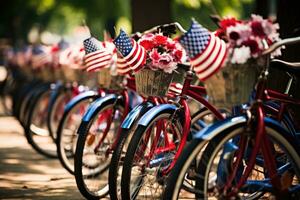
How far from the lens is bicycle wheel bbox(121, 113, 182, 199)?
5.47 meters

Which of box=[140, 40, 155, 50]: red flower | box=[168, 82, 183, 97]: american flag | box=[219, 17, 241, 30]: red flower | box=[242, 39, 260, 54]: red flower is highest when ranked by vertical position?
box=[219, 17, 241, 30]: red flower

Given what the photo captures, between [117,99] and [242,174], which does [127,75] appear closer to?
[117,99]

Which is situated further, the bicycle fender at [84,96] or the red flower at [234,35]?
the bicycle fender at [84,96]

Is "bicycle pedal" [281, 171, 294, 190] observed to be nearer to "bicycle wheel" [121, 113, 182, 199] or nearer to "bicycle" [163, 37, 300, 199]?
"bicycle" [163, 37, 300, 199]

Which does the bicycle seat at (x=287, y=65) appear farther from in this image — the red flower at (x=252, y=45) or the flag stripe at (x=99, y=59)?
the flag stripe at (x=99, y=59)

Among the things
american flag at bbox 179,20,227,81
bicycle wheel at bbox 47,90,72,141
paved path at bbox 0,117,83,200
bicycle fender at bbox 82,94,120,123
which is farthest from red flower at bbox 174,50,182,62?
bicycle wheel at bbox 47,90,72,141

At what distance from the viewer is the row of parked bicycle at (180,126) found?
437 cm

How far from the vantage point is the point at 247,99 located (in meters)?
4.45

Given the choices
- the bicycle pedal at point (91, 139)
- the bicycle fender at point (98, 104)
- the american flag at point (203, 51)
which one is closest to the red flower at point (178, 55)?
the bicycle fender at point (98, 104)

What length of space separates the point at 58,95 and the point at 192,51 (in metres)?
5.17

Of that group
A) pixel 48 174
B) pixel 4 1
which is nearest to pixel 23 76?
pixel 48 174

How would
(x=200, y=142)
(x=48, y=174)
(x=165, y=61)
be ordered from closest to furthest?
(x=200, y=142) < (x=165, y=61) < (x=48, y=174)

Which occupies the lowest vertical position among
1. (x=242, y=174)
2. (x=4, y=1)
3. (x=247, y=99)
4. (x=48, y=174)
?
(x=48, y=174)

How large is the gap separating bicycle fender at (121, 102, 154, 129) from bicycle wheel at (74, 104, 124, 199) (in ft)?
2.35
